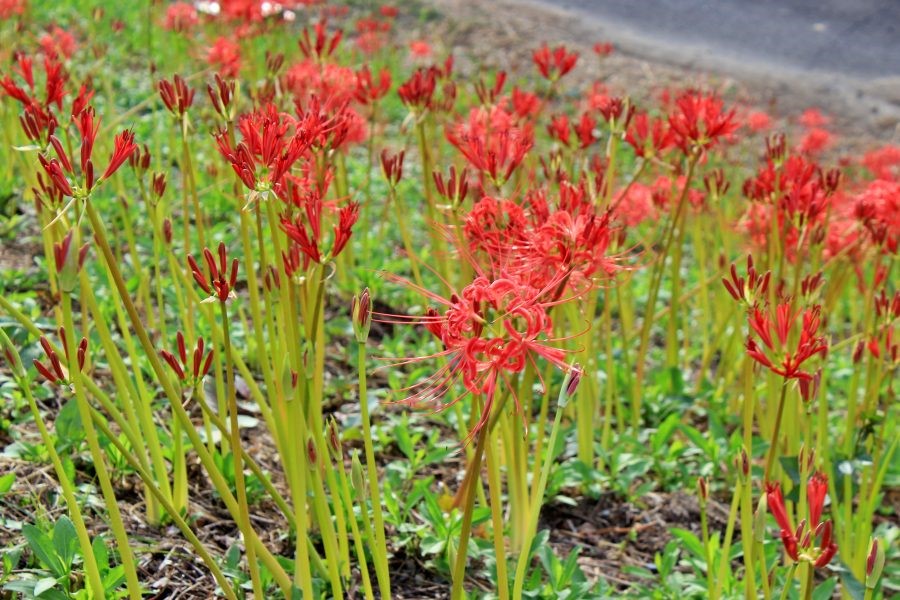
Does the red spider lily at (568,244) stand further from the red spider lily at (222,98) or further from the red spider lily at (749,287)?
the red spider lily at (222,98)

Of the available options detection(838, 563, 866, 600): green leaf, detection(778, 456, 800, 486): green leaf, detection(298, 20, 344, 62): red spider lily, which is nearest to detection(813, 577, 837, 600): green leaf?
detection(838, 563, 866, 600): green leaf

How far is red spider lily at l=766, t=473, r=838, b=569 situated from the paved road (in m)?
8.85

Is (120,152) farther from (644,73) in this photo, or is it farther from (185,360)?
(644,73)

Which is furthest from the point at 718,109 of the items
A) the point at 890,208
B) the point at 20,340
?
the point at 20,340

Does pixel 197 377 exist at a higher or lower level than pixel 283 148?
lower

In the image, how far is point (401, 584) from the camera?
2277mm

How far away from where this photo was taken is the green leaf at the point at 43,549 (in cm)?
187

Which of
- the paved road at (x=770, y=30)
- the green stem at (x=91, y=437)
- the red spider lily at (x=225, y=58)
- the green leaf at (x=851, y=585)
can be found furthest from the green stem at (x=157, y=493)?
the paved road at (x=770, y=30)

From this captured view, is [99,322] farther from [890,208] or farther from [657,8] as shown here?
[657,8]

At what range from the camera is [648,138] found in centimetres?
261

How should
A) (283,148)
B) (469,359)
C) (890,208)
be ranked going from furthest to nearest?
(890,208) < (283,148) < (469,359)

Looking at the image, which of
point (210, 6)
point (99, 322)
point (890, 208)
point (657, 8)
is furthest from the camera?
point (657, 8)

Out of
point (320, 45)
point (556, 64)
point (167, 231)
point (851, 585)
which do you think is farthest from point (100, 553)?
point (556, 64)

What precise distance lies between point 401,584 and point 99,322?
99cm
